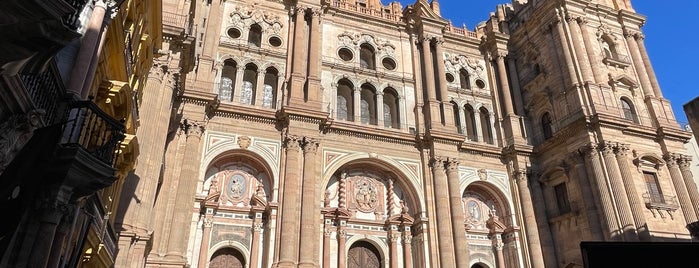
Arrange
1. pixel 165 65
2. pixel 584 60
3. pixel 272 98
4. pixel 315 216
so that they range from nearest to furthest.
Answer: pixel 165 65 → pixel 315 216 → pixel 272 98 → pixel 584 60

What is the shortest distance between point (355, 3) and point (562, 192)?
15.0 metres

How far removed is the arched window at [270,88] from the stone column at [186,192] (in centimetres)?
395

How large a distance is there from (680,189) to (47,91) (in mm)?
24840

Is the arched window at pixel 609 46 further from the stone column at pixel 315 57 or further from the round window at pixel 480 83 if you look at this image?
the stone column at pixel 315 57

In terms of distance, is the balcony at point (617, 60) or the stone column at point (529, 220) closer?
the stone column at point (529, 220)

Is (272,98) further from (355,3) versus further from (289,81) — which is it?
(355,3)

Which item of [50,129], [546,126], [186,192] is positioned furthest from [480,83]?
[50,129]

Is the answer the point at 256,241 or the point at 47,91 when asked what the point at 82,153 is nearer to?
the point at 47,91

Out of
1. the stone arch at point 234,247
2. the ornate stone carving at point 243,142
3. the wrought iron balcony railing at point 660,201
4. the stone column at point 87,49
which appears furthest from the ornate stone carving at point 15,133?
the wrought iron balcony railing at point 660,201

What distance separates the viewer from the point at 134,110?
37.6 feet

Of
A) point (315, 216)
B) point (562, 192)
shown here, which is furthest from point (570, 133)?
point (315, 216)

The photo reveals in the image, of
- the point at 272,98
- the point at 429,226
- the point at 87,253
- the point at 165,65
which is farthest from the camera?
the point at 272,98

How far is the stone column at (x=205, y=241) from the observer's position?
692 inches

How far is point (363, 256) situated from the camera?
20.5m
